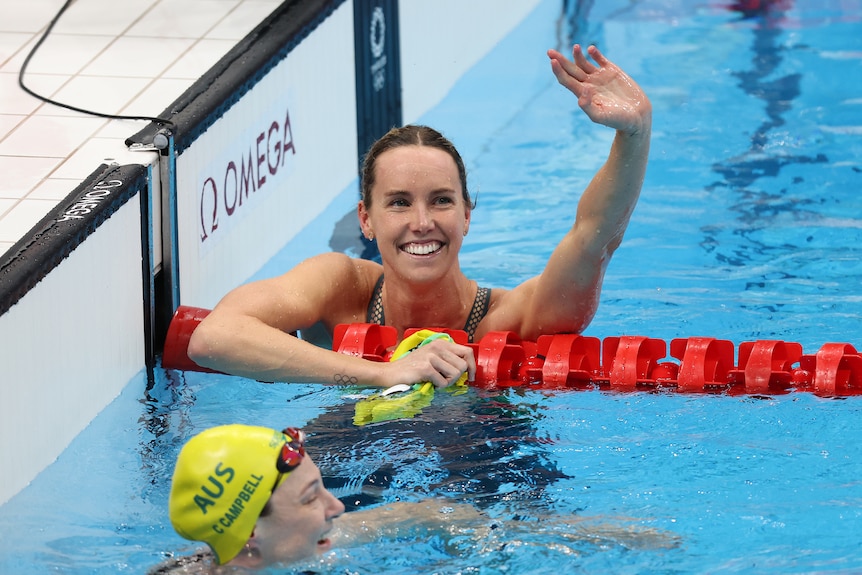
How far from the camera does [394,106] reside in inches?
277

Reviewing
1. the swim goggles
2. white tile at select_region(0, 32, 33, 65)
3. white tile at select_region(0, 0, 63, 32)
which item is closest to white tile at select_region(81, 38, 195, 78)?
white tile at select_region(0, 32, 33, 65)

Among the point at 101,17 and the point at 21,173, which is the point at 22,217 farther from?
the point at 101,17

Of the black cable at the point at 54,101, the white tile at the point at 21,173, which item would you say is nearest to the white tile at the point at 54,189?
the white tile at the point at 21,173

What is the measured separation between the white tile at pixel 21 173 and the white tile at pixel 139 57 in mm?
864

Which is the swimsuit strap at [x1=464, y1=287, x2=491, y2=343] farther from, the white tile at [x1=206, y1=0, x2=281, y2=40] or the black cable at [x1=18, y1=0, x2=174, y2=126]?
the white tile at [x1=206, y1=0, x2=281, y2=40]

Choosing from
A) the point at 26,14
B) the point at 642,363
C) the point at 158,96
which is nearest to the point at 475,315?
the point at 642,363

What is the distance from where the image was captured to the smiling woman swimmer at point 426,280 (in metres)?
3.43

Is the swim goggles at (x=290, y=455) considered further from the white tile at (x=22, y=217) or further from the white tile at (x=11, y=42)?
the white tile at (x=11, y=42)

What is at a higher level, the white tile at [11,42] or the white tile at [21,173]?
the white tile at [11,42]

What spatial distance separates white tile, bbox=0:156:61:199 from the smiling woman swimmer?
0.90 m

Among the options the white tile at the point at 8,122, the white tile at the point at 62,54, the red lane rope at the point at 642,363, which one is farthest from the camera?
the white tile at the point at 62,54

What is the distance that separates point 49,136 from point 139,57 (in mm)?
847

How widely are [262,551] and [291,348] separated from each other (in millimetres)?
1128

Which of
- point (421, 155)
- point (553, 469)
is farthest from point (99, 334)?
point (553, 469)
